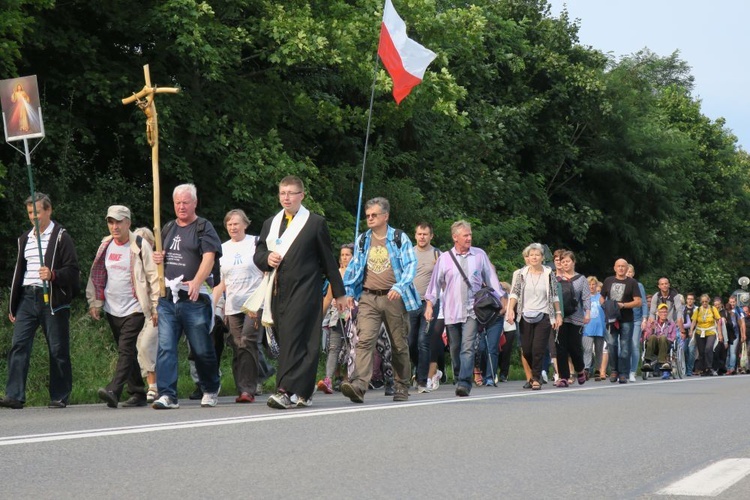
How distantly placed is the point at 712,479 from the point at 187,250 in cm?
590

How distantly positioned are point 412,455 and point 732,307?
88.4ft

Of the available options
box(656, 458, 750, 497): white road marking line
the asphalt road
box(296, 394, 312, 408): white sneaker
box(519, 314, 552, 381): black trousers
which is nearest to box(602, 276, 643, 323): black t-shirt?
box(519, 314, 552, 381): black trousers

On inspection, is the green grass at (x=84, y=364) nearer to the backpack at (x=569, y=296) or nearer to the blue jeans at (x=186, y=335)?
the blue jeans at (x=186, y=335)

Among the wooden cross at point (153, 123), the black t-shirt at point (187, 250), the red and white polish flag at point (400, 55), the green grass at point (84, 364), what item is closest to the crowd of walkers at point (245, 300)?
the black t-shirt at point (187, 250)

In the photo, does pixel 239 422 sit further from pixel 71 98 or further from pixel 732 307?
pixel 732 307

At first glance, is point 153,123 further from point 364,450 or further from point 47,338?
point 364,450

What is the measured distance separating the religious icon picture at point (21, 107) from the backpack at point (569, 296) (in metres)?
8.03

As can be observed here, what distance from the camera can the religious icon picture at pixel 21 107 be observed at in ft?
43.1

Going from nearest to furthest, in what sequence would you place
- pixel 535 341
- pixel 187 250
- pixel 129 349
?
pixel 187 250 → pixel 129 349 → pixel 535 341

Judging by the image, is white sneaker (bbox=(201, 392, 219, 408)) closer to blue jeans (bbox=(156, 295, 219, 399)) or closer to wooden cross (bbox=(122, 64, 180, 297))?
blue jeans (bbox=(156, 295, 219, 399))

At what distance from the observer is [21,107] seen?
13180 millimetres

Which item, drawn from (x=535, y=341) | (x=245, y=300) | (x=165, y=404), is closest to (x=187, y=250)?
(x=165, y=404)

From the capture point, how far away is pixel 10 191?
20156mm

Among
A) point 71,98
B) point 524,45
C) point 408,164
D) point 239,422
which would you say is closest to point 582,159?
point 524,45
